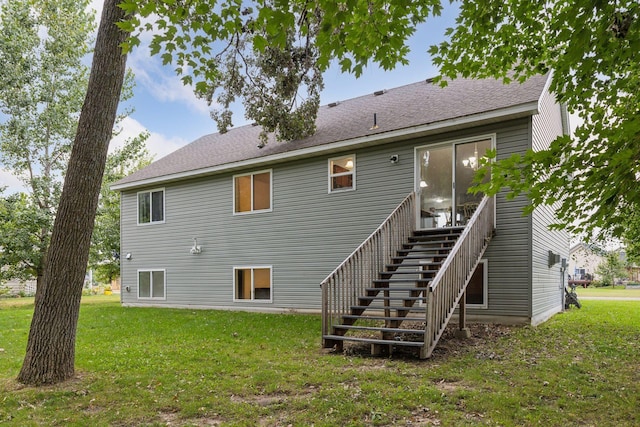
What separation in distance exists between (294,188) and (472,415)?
7875mm

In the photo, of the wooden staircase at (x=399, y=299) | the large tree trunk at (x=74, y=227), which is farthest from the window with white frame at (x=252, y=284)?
the large tree trunk at (x=74, y=227)

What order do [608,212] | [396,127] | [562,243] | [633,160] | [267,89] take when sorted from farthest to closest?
[562,243]
[267,89]
[396,127]
[608,212]
[633,160]

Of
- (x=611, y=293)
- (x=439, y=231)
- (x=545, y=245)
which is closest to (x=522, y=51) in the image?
(x=439, y=231)

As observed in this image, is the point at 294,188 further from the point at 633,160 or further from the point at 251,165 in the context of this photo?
the point at 633,160

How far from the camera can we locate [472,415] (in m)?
3.68

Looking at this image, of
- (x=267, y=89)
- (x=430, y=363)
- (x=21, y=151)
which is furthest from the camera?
(x=21, y=151)

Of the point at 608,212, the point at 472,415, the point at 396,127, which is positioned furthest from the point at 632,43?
the point at 396,127

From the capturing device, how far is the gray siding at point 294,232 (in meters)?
8.16

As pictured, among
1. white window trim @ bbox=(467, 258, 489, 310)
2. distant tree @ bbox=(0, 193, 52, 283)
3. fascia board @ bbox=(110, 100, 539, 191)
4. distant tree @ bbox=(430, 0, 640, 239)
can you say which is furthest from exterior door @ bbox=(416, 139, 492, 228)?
distant tree @ bbox=(0, 193, 52, 283)

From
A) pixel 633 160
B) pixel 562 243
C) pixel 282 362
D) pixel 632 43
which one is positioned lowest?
pixel 282 362

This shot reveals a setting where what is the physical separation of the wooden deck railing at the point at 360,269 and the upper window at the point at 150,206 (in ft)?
27.0

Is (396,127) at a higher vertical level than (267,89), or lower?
lower

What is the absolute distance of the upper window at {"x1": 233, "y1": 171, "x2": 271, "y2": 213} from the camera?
11484mm

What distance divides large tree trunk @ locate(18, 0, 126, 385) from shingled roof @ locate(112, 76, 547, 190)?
18.3 ft
